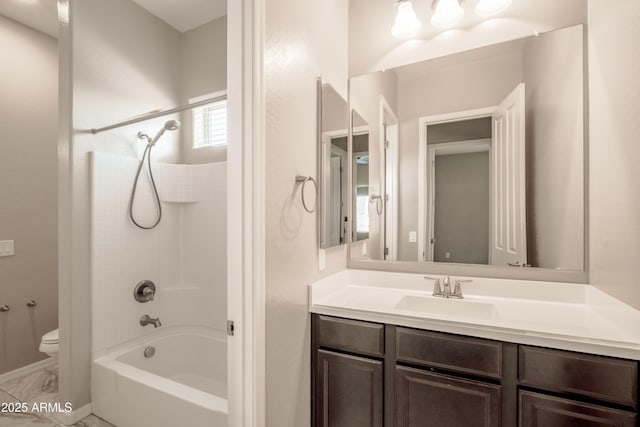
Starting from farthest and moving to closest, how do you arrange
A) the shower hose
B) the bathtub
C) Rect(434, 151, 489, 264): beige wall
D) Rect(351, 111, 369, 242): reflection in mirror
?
the shower hose → Rect(351, 111, 369, 242): reflection in mirror → Rect(434, 151, 489, 264): beige wall → the bathtub

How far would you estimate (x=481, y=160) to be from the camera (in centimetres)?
171

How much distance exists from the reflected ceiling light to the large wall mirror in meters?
0.22

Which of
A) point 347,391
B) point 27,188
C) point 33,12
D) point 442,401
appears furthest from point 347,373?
point 33,12

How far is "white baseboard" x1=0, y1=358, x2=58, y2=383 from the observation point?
2.29 metres

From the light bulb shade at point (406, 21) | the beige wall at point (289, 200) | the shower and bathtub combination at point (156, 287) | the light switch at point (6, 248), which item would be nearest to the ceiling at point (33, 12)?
the shower and bathtub combination at point (156, 287)

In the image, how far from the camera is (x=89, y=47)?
1.99 meters

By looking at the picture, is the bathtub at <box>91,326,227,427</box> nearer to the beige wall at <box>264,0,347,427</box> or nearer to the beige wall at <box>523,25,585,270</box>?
the beige wall at <box>264,0,347,427</box>

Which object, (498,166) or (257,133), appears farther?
(498,166)

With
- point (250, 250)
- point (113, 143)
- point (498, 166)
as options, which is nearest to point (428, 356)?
point (250, 250)

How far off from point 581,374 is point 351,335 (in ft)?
2.80

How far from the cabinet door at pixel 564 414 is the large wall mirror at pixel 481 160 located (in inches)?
25.5

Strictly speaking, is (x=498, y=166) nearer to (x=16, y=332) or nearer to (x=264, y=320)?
(x=264, y=320)

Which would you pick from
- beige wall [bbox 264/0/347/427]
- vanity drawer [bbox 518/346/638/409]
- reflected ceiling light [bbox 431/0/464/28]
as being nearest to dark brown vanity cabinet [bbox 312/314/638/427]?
vanity drawer [bbox 518/346/638/409]

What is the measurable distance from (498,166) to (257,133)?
4.34 ft
